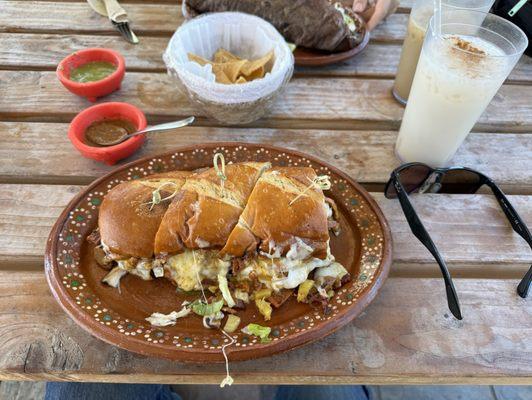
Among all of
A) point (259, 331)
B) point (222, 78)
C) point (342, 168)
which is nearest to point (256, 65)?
point (222, 78)

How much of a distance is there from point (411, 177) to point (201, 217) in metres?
0.66

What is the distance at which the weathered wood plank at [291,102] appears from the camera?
1514 mm

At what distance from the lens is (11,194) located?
4.08ft

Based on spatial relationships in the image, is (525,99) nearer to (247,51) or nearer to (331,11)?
(331,11)

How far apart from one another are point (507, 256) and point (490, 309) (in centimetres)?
20

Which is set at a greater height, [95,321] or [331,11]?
[331,11]

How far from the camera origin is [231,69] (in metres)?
1.48

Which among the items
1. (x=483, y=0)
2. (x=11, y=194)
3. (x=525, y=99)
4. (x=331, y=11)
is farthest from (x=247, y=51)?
(x=525, y=99)

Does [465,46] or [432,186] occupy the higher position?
[465,46]

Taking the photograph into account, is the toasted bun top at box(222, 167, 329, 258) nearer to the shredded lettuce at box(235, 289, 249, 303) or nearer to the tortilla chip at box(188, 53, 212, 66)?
the shredded lettuce at box(235, 289, 249, 303)

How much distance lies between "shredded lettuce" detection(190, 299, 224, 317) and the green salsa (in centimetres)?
97

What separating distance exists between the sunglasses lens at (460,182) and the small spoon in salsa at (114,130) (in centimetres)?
84

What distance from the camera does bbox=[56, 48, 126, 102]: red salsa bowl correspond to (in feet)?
4.81

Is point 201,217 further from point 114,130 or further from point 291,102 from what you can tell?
point 291,102
